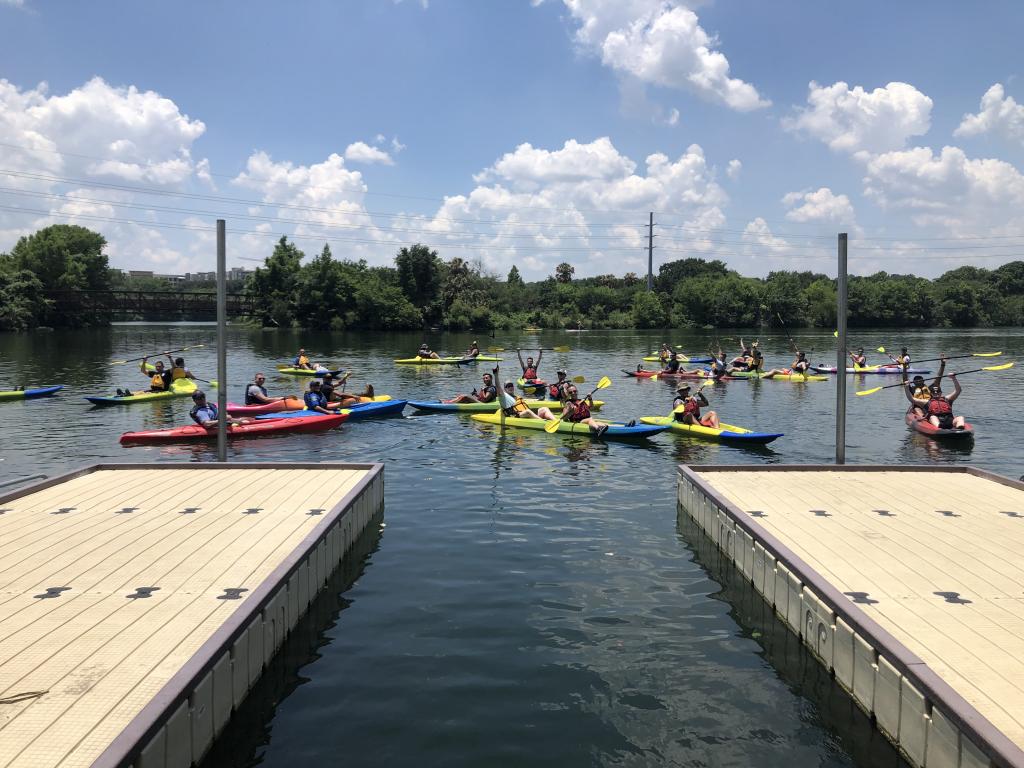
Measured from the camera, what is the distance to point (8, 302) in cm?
8494

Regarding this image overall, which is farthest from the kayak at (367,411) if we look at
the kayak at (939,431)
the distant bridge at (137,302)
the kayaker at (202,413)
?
the distant bridge at (137,302)

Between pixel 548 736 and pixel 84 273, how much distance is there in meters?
111

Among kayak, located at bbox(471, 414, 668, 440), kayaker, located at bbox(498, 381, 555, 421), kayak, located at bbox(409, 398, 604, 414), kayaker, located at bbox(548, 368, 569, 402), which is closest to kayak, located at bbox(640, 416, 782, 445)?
kayak, located at bbox(471, 414, 668, 440)

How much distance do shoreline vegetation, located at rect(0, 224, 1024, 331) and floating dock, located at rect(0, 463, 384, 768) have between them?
289ft

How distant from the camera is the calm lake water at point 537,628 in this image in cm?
645

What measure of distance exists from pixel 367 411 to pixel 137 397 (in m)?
9.15

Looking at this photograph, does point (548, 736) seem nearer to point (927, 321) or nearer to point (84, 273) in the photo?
point (84, 273)

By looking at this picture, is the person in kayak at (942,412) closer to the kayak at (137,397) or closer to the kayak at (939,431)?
the kayak at (939,431)

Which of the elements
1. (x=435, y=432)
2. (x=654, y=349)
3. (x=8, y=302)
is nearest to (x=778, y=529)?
(x=435, y=432)

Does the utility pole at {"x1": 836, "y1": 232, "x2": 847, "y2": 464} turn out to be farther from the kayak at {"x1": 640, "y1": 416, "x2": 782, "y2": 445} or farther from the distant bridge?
the distant bridge

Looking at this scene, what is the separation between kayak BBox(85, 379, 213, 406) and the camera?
27.4 meters

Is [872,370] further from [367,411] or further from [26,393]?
[26,393]

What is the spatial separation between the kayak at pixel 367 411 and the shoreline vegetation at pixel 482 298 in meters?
75.0

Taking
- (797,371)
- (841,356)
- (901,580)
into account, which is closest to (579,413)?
(841,356)
